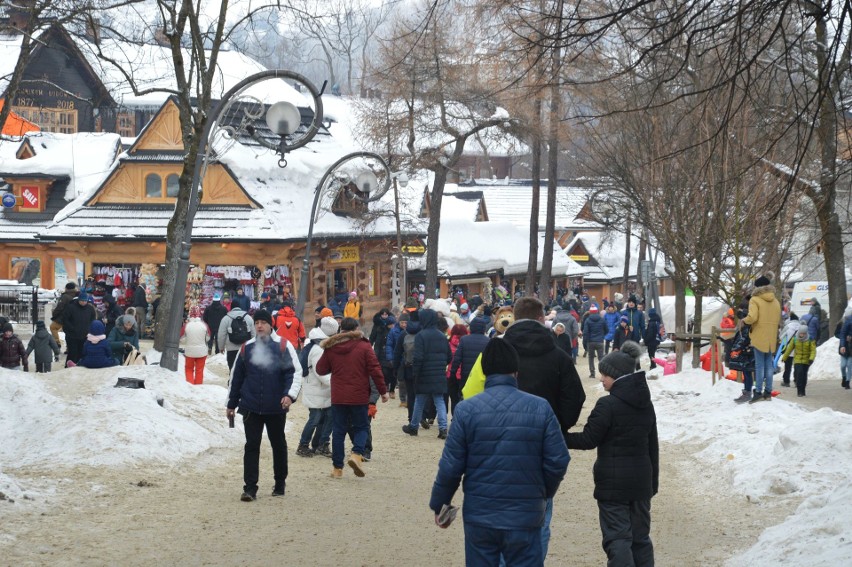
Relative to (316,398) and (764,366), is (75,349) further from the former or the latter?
(764,366)

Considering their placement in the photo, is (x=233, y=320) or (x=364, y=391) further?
(x=233, y=320)

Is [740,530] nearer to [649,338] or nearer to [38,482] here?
[38,482]

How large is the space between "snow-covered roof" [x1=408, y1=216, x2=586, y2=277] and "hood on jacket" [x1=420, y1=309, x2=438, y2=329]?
32.3m

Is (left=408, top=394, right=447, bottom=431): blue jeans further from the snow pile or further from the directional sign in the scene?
the directional sign

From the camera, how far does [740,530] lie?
10.1 metres

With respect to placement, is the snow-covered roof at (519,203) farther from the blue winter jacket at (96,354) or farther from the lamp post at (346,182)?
the blue winter jacket at (96,354)

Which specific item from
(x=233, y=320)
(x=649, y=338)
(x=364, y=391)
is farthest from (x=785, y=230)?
(x=364, y=391)

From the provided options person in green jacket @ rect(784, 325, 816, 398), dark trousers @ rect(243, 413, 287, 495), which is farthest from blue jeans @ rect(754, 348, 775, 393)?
dark trousers @ rect(243, 413, 287, 495)

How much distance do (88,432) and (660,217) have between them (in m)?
12.7

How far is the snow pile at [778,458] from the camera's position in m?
8.56

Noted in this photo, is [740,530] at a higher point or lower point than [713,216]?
lower

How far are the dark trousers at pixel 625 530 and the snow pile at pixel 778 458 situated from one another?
118cm

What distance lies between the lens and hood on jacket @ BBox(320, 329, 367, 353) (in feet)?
41.1

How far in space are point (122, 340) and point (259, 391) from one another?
11442 millimetres
